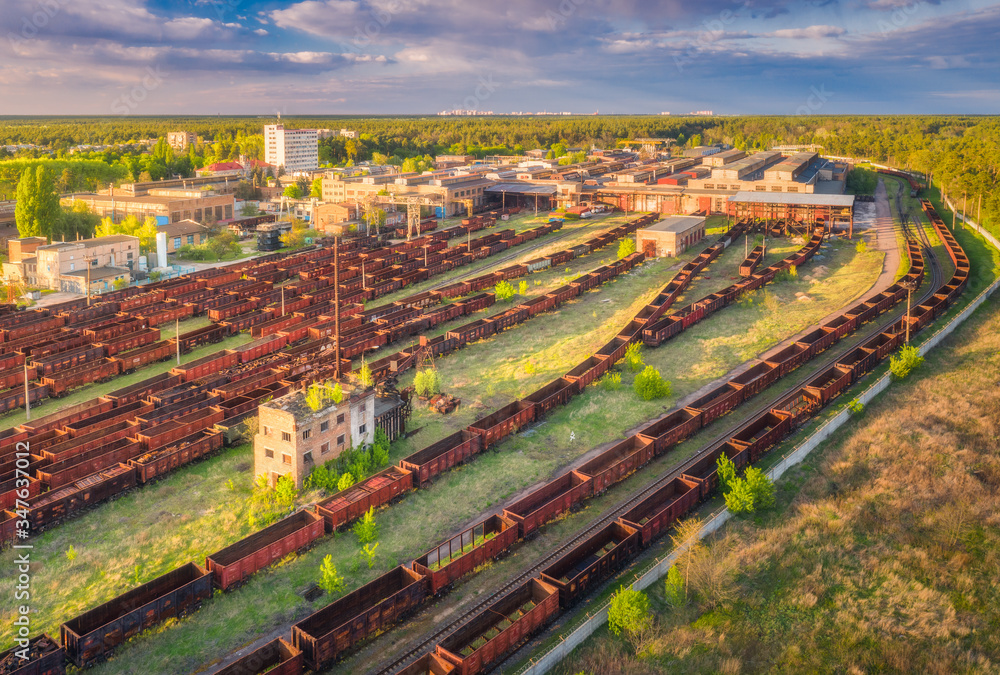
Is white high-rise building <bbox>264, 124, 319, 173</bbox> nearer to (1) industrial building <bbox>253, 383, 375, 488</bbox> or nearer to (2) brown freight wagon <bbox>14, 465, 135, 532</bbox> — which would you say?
(1) industrial building <bbox>253, 383, 375, 488</bbox>

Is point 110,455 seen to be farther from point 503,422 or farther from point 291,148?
point 291,148

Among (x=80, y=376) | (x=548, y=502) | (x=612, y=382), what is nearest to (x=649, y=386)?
(x=612, y=382)

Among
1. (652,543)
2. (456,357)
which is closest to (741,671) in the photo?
(652,543)

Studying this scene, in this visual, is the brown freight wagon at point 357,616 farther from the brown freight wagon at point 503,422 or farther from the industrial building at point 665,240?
the industrial building at point 665,240

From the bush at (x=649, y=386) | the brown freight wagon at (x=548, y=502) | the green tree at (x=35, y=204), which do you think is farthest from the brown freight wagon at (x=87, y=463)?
the green tree at (x=35, y=204)

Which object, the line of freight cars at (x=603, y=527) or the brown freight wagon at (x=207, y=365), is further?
the brown freight wagon at (x=207, y=365)
